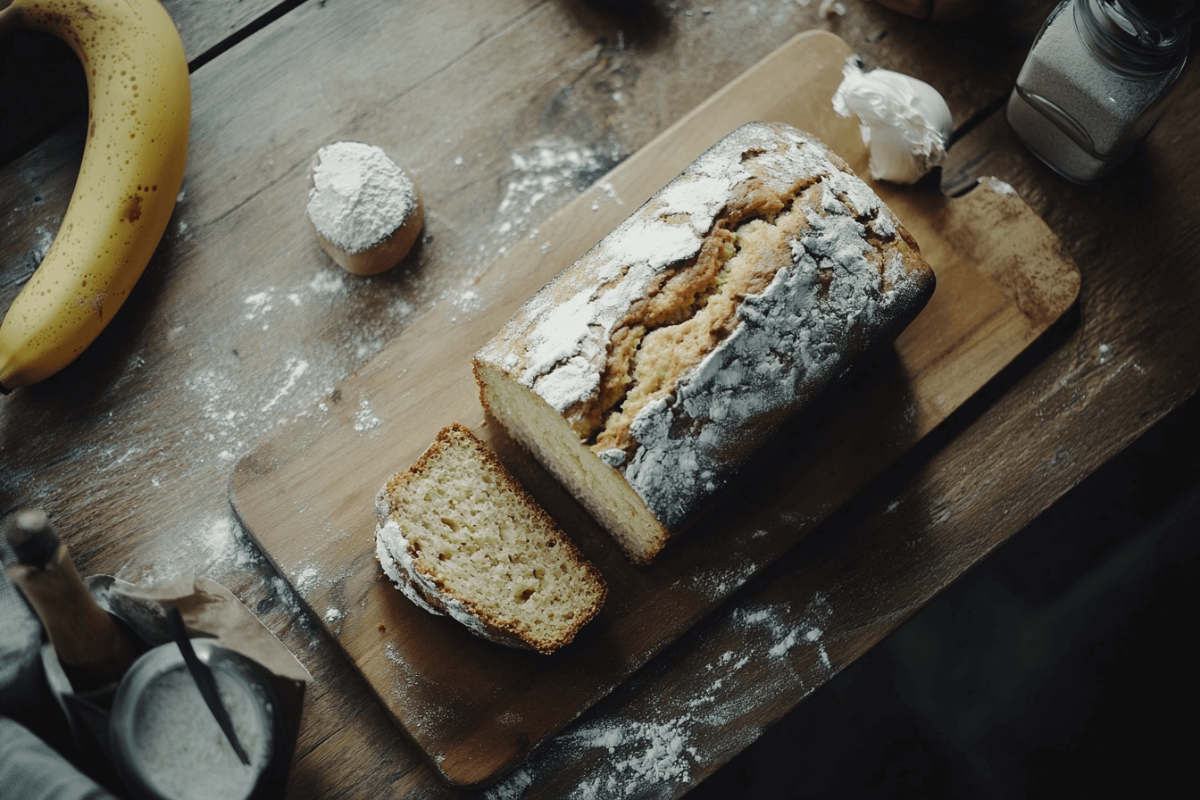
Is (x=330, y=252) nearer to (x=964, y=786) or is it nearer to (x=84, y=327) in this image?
(x=84, y=327)

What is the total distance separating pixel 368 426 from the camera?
7.11 feet

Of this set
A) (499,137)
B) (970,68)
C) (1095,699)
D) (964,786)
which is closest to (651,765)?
(964,786)

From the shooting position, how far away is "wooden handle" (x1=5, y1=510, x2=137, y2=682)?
144cm

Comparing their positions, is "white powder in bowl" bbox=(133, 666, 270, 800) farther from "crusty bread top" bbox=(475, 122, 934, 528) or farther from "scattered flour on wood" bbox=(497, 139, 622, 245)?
"scattered flour on wood" bbox=(497, 139, 622, 245)

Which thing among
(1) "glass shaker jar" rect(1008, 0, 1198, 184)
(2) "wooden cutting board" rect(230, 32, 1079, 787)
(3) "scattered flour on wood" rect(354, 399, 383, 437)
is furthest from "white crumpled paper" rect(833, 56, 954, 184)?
(3) "scattered flour on wood" rect(354, 399, 383, 437)

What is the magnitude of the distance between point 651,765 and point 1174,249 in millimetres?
2178

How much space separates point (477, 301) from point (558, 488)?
0.61m

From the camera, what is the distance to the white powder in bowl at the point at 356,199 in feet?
7.00

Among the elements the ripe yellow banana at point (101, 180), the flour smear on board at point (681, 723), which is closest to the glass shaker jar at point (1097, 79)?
the flour smear on board at point (681, 723)

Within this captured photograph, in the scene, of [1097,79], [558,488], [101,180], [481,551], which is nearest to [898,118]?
[1097,79]

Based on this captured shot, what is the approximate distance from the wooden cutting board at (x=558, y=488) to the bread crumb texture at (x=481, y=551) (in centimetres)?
11

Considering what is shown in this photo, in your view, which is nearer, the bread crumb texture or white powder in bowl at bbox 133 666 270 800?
white powder in bowl at bbox 133 666 270 800

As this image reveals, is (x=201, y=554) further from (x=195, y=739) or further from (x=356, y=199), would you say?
(x=356, y=199)

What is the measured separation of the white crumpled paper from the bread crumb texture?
56.6 inches
